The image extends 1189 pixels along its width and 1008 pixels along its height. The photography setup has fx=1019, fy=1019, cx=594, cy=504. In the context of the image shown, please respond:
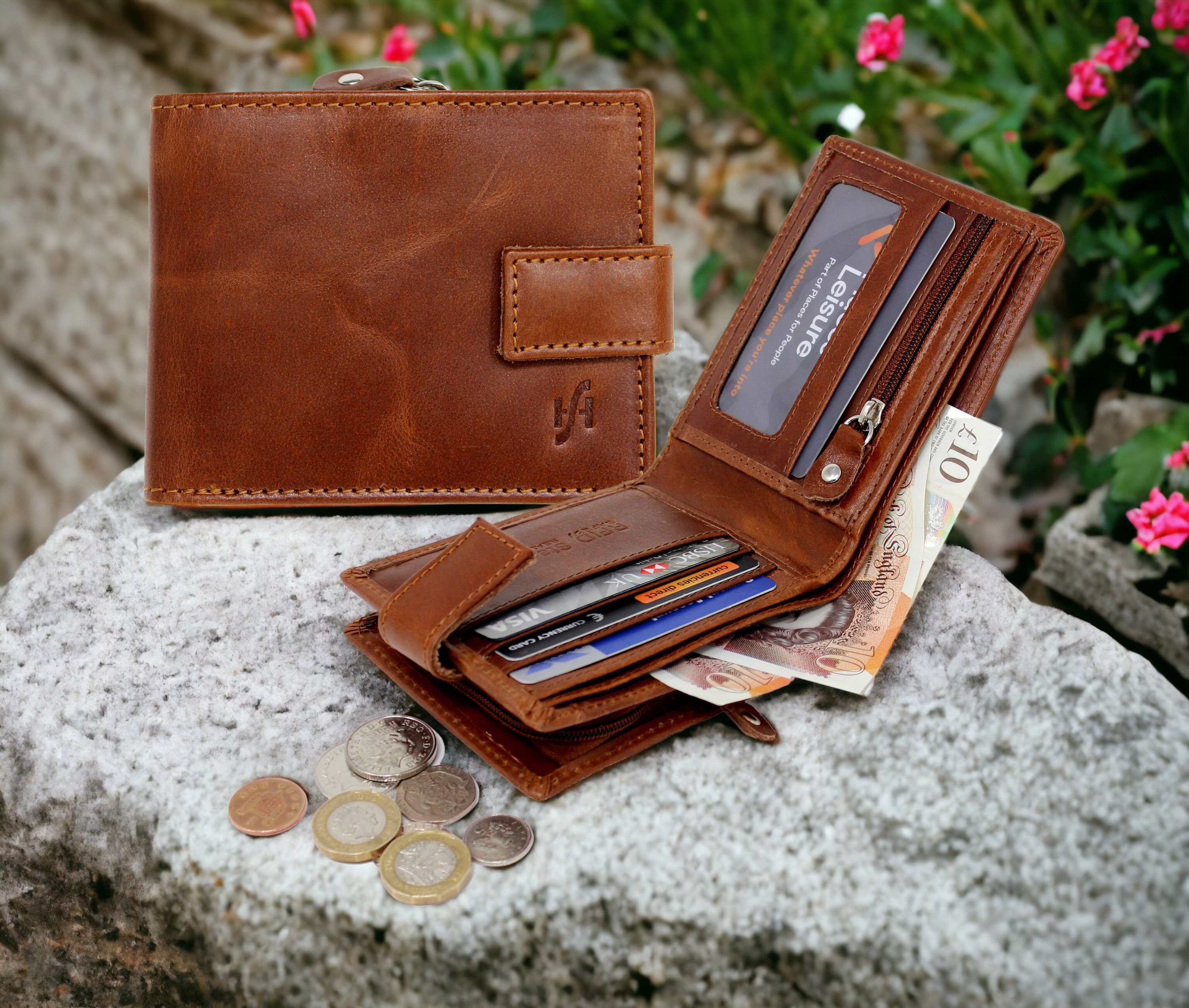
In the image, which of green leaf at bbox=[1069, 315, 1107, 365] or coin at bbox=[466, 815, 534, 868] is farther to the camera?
green leaf at bbox=[1069, 315, 1107, 365]

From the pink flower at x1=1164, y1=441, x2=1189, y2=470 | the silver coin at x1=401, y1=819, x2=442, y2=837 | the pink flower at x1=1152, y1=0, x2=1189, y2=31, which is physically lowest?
the silver coin at x1=401, y1=819, x2=442, y2=837

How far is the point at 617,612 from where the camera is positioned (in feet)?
4.35

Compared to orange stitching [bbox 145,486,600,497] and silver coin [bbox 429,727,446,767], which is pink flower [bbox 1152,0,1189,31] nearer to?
orange stitching [bbox 145,486,600,497]

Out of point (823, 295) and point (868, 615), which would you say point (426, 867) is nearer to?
point (868, 615)

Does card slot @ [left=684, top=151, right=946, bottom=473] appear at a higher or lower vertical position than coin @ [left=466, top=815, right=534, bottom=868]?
higher

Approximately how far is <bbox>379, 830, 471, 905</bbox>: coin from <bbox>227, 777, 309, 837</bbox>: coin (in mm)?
141

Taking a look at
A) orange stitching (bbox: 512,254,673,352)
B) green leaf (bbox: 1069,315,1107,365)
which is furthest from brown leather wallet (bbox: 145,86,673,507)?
green leaf (bbox: 1069,315,1107,365)

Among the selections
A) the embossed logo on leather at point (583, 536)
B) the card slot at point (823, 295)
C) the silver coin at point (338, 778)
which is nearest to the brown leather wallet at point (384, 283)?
the card slot at point (823, 295)

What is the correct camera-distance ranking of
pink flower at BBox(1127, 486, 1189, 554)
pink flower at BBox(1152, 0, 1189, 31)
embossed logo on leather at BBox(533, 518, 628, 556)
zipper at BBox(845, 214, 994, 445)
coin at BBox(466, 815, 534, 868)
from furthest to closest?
1. pink flower at BBox(1152, 0, 1189, 31)
2. pink flower at BBox(1127, 486, 1189, 554)
3. zipper at BBox(845, 214, 994, 445)
4. embossed logo on leather at BBox(533, 518, 628, 556)
5. coin at BBox(466, 815, 534, 868)

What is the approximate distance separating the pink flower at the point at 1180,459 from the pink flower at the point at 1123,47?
82 cm

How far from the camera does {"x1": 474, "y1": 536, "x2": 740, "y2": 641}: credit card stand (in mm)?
1284

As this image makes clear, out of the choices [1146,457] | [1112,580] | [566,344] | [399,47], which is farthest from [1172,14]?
[399,47]

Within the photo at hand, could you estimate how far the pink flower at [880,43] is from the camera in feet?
7.54

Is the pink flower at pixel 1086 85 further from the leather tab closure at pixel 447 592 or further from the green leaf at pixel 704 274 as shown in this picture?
the leather tab closure at pixel 447 592
